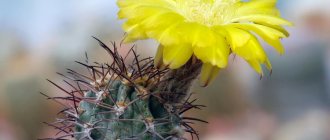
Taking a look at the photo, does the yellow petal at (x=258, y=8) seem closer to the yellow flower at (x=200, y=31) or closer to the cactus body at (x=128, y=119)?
the yellow flower at (x=200, y=31)

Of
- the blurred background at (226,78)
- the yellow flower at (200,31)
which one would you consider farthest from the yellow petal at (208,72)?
the blurred background at (226,78)

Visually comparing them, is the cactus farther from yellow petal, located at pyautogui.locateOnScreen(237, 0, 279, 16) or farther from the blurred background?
the blurred background

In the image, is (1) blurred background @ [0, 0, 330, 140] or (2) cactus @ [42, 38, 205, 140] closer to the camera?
(2) cactus @ [42, 38, 205, 140]

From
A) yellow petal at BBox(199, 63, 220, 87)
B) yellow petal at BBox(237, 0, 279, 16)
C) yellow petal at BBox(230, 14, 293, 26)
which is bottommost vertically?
yellow petal at BBox(199, 63, 220, 87)

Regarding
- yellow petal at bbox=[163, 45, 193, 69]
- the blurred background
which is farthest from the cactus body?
the blurred background

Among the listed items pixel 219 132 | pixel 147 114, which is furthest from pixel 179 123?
pixel 219 132

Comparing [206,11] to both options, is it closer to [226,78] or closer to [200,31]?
[200,31]

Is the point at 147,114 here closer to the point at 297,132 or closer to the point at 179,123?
the point at 179,123
